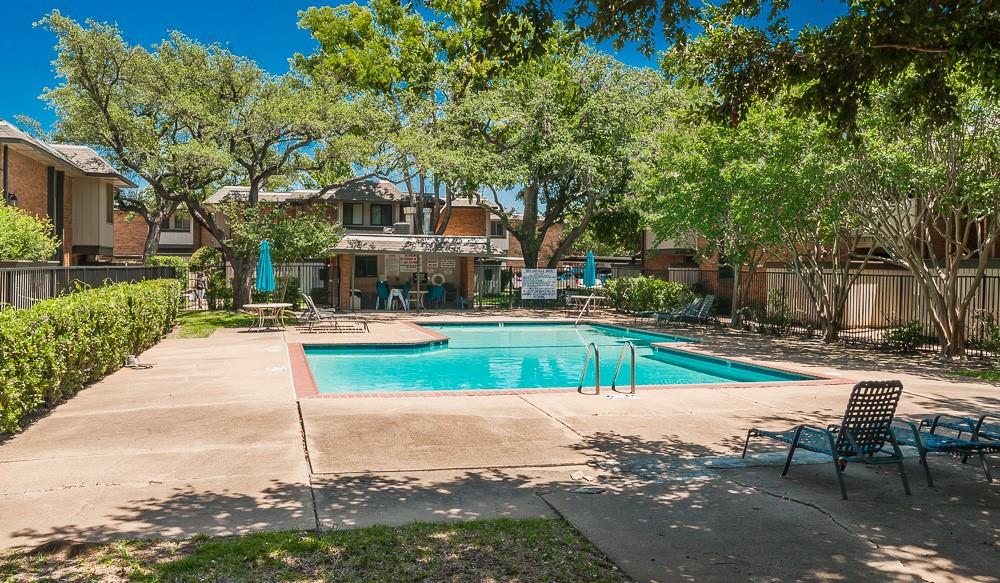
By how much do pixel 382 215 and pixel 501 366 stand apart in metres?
23.1

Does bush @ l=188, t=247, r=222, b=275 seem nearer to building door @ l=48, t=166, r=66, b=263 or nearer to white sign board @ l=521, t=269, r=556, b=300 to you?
building door @ l=48, t=166, r=66, b=263

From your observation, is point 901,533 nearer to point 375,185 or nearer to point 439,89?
point 439,89

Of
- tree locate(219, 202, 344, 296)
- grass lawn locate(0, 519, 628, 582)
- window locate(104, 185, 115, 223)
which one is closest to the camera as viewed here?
grass lawn locate(0, 519, 628, 582)

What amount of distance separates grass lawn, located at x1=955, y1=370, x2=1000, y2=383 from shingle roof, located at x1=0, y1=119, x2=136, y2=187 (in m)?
22.7

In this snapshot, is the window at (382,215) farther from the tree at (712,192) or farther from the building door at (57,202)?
the tree at (712,192)

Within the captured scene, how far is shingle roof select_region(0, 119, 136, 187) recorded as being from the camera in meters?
20.8

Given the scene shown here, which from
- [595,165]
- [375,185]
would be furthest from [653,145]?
[375,185]

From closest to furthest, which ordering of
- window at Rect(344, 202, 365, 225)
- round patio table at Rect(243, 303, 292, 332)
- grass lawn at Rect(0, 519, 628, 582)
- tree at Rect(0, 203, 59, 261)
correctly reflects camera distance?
grass lawn at Rect(0, 519, 628, 582)
tree at Rect(0, 203, 59, 261)
round patio table at Rect(243, 303, 292, 332)
window at Rect(344, 202, 365, 225)

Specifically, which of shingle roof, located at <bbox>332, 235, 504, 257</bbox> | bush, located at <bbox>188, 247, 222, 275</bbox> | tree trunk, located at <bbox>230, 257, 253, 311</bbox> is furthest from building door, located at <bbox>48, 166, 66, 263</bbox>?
shingle roof, located at <bbox>332, 235, 504, 257</bbox>

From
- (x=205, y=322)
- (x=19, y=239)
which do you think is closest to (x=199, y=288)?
(x=205, y=322)

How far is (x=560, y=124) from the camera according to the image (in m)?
30.4

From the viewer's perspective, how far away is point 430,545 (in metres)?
5.05

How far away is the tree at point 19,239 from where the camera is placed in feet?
46.1

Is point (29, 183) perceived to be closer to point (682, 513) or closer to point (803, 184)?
point (803, 184)
